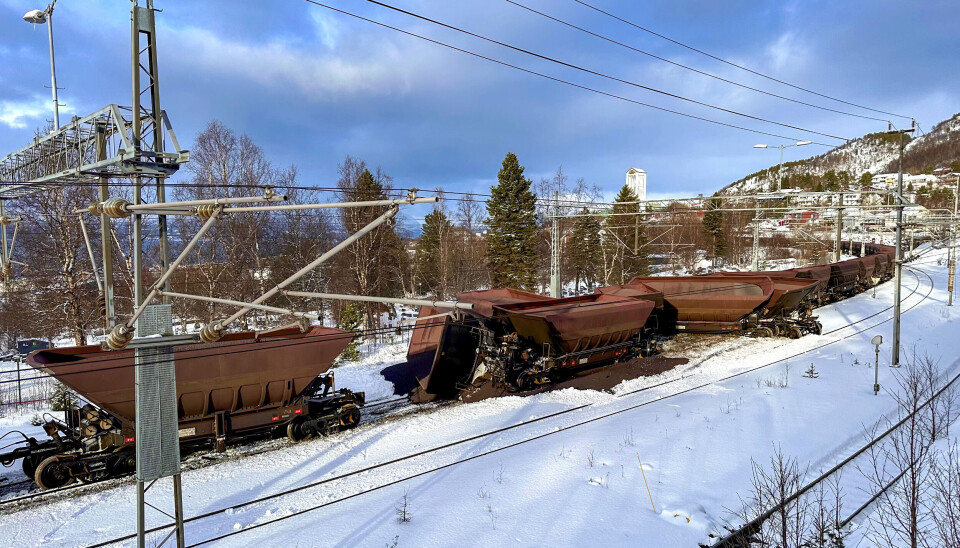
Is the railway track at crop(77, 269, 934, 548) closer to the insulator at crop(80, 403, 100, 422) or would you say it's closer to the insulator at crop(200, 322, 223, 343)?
the insulator at crop(200, 322, 223, 343)

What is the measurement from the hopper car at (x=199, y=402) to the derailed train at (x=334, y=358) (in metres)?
0.02

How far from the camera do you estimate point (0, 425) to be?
517 inches

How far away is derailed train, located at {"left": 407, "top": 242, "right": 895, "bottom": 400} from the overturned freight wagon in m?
0.03

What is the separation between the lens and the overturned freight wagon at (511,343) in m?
13.7

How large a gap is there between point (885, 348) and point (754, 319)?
443 centimetres

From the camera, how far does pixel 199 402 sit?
10.5 metres

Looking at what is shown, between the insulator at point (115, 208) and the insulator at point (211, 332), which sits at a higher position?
the insulator at point (115, 208)

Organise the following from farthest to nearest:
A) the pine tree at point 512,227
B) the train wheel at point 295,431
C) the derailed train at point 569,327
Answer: the pine tree at point 512,227, the derailed train at point 569,327, the train wheel at point 295,431

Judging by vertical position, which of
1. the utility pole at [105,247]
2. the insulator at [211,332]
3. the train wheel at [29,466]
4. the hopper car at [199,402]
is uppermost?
the utility pole at [105,247]

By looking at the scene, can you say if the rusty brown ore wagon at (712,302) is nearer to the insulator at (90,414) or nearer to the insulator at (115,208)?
the insulator at (90,414)

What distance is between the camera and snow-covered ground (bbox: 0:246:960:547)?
728 cm

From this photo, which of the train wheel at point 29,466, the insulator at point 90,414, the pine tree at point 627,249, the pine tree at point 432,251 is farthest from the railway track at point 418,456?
the pine tree at point 627,249

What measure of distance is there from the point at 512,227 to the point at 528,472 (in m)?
29.7

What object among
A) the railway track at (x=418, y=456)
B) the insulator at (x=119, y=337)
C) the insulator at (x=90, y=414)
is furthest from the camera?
the insulator at (x=90, y=414)
